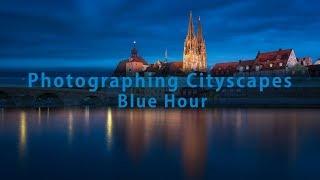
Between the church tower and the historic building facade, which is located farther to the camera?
the church tower

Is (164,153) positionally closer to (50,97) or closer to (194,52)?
(50,97)

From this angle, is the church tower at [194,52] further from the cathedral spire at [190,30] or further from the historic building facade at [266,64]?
the historic building facade at [266,64]

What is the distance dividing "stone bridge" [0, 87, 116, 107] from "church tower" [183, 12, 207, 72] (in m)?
22.4

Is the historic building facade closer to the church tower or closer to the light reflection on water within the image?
the church tower

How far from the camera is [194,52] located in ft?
322

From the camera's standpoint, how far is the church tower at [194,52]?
320 feet

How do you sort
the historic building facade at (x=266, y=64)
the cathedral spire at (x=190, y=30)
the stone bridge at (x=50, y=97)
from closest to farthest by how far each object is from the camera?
the stone bridge at (x=50, y=97), the historic building facade at (x=266, y=64), the cathedral spire at (x=190, y=30)

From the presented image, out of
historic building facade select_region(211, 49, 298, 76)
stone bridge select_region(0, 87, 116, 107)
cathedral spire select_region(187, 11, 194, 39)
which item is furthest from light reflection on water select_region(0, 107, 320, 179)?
cathedral spire select_region(187, 11, 194, 39)

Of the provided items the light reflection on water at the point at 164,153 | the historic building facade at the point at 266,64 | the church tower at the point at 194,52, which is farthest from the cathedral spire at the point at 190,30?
the light reflection on water at the point at 164,153

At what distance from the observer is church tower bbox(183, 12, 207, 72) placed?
97562mm

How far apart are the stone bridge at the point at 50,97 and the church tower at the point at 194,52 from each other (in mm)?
22410

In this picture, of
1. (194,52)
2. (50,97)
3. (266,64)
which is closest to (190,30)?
(194,52)

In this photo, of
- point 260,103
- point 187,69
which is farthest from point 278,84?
point 187,69

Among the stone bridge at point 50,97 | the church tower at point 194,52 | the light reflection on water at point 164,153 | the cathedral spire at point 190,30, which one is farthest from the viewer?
the church tower at point 194,52
